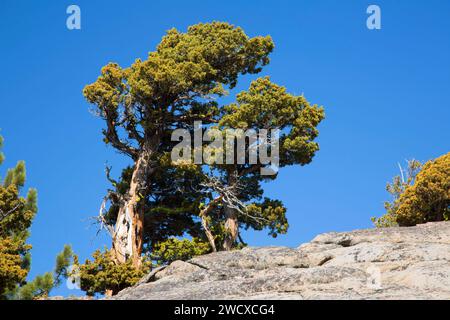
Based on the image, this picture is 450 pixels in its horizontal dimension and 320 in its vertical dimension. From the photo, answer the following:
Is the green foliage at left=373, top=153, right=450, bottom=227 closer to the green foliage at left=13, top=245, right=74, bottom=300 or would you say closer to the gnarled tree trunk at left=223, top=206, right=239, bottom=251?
the gnarled tree trunk at left=223, top=206, right=239, bottom=251

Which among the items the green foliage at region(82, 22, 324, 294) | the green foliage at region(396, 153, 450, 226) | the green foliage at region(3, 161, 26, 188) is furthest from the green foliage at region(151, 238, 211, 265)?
the green foliage at region(396, 153, 450, 226)

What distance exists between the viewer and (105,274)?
90.1ft

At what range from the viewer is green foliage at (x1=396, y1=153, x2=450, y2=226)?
30.0 m

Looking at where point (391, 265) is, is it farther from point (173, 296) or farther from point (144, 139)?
point (144, 139)

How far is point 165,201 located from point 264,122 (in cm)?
553

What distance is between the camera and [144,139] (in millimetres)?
31984

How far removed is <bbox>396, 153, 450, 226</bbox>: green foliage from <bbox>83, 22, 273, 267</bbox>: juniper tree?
26.4 ft

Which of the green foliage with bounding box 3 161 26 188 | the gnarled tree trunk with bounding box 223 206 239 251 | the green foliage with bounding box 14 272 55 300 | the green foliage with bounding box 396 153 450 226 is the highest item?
the green foliage with bounding box 3 161 26 188

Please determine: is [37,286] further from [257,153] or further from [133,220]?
[257,153]

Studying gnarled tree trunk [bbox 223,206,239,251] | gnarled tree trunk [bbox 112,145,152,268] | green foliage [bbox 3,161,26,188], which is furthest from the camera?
green foliage [bbox 3,161,26,188]

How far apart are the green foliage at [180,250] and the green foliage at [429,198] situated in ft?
26.1

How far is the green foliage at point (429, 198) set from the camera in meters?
30.0

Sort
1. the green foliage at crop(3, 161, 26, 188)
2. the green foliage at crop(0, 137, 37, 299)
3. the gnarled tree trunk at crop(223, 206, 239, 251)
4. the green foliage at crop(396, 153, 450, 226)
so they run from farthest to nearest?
1. the green foliage at crop(3, 161, 26, 188)
2. the green foliage at crop(396, 153, 450, 226)
3. the gnarled tree trunk at crop(223, 206, 239, 251)
4. the green foliage at crop(0, 137, 37, 299)
